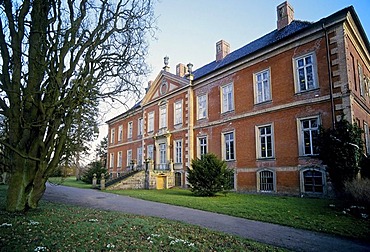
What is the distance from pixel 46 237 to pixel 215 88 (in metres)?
17.4

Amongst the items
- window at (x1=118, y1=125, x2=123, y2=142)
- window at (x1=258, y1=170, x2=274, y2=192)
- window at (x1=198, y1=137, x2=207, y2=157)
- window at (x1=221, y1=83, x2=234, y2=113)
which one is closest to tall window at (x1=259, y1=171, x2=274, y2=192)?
window at (x1=258, y1=170, x2=274, y2=192)

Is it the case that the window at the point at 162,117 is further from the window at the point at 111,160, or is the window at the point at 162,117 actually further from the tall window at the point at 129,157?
the window at the point at 111,160

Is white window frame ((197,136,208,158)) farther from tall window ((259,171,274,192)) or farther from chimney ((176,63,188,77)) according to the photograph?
chimney ((176,63,188,77))

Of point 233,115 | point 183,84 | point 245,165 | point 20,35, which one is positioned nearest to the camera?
point 20,35

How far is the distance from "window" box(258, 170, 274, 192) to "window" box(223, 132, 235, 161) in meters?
2.81

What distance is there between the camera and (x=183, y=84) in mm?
24062

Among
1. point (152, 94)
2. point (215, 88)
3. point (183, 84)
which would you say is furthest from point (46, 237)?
point (152, 94)

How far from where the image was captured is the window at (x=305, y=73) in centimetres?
1457

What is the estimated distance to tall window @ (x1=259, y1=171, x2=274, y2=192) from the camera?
51.3 feet

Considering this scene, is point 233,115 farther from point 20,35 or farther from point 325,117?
point 20,35

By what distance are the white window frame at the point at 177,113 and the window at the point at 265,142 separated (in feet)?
29.8

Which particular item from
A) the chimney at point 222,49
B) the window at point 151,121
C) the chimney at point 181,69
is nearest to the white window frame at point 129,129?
the window at point 151,121

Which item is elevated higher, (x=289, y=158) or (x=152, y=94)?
(x=152, y=94)

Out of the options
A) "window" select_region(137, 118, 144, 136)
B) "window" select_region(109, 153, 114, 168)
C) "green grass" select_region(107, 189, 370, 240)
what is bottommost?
"green grass" select_region(107, 189, 370, 240)
